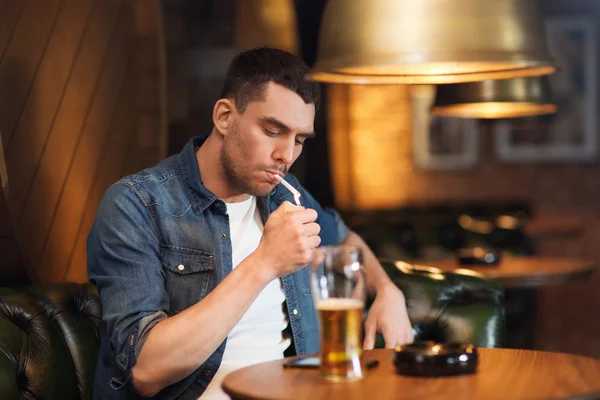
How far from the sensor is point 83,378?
2.30m

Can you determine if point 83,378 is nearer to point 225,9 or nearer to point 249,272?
point 249,272

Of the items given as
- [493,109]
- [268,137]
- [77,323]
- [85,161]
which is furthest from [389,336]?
[493,109]

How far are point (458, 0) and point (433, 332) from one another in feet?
4.20

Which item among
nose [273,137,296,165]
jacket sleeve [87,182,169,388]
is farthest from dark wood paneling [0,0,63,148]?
nose [273,137,296,165]

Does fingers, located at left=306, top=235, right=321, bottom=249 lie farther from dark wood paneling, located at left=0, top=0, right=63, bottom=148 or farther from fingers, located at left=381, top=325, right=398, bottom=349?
dark wood paneling, located at left=0, top=0, right=63, bottom=148

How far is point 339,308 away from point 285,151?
0.65 metres

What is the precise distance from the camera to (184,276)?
2.13 m

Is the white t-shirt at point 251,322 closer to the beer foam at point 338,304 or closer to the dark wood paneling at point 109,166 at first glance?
the beer foam at point 338,304

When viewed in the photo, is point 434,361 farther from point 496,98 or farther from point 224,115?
point 496,98

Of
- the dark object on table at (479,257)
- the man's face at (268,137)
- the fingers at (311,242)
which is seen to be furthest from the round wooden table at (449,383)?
the dark object on table at (479,257)

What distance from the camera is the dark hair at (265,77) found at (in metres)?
2.19

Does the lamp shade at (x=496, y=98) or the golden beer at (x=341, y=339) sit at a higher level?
the lamp shade at (x=496, y=98)

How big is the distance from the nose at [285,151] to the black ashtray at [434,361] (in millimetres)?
597

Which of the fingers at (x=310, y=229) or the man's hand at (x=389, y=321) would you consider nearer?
the fingers at (x=310, y=229)
